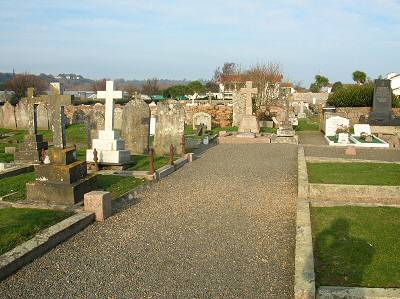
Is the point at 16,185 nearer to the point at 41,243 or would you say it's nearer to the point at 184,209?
the point at 184,209

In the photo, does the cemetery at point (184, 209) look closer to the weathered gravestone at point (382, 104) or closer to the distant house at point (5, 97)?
the weathered gravestone at point (382, 104)

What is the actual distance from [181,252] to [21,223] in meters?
2.72

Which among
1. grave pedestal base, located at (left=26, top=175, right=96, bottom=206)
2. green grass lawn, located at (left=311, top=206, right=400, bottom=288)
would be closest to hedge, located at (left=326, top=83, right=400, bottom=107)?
green grass lawn, located at (left=311, top=206, right=400, bottom=288)

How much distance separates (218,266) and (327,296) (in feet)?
5.02

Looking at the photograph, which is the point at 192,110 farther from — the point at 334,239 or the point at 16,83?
the point at 16,83

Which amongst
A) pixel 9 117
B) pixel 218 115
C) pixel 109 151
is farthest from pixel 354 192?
pixel 9 117

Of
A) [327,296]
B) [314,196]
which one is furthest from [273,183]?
[327,296]

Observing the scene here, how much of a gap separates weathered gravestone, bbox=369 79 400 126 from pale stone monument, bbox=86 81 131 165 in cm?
1653

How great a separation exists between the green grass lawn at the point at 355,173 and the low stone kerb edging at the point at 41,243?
5.57 metres

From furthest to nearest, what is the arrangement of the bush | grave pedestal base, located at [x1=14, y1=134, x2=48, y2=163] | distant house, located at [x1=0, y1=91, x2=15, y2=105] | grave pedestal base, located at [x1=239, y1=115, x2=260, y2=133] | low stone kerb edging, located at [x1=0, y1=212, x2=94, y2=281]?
1. distant house, located at [x1=0, y1=91, x2=15, y2=105]
2. the bush
3. grave pedestal base, located at [x1=239, y1=115, x2=260, y2=133]
4. grave pedestal base, located at [x1=14, y1=134, x2=48, y2=163]
5. low stone kerb edging, located at [x1=0, y1=212, x2=94, y2=281]

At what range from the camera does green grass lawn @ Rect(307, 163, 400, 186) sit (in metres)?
9.74

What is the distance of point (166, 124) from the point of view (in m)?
15.3

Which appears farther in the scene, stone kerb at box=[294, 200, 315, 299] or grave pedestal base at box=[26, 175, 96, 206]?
grave pedestal base at box=[26, 175, 96, 206]

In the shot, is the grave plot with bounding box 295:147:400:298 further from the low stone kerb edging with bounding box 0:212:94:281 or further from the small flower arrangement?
the small flower arrangement
